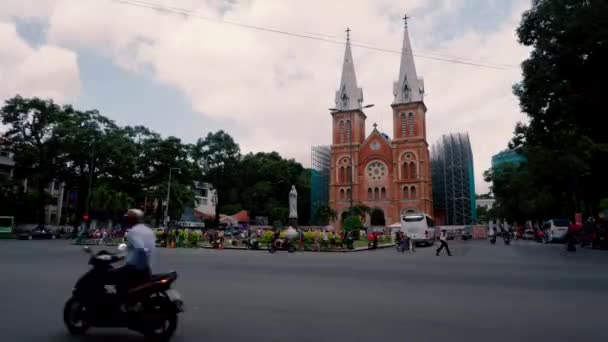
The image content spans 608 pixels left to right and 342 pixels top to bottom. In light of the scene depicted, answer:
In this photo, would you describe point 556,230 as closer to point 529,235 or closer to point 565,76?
point 565,76

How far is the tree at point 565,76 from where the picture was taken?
15.3 meters

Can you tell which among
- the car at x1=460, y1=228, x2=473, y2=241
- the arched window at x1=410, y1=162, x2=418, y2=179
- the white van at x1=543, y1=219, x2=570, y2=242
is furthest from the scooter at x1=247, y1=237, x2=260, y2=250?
the arched window at x1=410, y1=162, x2=418, y2=179

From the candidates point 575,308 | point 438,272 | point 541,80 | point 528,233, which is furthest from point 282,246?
point 528,233

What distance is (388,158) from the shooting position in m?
64.4

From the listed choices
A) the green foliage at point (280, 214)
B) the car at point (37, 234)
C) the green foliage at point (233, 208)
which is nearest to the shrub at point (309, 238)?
the car at point (37, 234)

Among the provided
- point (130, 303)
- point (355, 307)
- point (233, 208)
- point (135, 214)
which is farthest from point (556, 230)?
point (233, 208)

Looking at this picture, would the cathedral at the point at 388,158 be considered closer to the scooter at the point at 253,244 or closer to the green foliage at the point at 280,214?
the green foliage at the point at 280,214

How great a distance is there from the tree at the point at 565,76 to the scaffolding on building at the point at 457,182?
148 ft

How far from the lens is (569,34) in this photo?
1568 cm

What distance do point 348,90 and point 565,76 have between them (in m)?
51.9

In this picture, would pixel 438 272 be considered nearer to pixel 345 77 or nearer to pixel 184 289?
pixel 184 289

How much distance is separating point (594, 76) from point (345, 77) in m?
53.9

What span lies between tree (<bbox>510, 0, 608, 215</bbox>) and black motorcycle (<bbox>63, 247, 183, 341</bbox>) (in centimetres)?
1593

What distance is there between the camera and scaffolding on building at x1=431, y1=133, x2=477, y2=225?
70.6m
